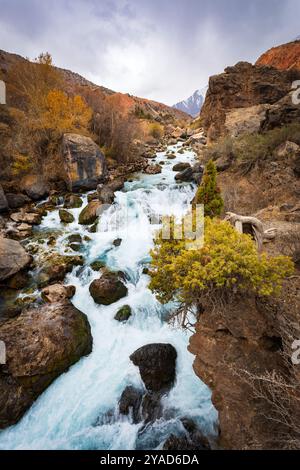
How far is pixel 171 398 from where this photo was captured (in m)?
5.78

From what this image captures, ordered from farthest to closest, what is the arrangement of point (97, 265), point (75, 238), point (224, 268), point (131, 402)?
point (75, 238), point (97, 265), point (131, 402), point (224, 268)

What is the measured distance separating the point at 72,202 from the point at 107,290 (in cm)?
945

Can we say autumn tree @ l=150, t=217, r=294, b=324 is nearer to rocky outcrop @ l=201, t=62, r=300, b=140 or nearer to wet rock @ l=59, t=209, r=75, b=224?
wet rock @ l=59, t=209, r=75, b=224

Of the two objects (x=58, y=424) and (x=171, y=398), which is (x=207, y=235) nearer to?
(x=171, y=398)

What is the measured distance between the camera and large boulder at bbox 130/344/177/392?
236 inches

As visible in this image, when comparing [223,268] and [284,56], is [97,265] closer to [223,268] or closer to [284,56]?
[223,268]

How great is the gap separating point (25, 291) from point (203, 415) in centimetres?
783

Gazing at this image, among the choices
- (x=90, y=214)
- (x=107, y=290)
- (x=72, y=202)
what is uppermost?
(x=72, y=202)

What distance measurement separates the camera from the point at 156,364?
6.25m

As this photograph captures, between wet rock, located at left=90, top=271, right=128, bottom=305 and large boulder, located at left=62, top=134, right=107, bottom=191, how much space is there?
1116cm

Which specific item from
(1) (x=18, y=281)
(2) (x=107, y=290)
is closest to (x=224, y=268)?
(2) (x=107, y=290)

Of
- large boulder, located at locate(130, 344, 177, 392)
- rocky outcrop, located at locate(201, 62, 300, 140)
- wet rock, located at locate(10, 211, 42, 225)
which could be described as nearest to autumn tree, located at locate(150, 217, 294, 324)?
large boulder, located at locate(130, 344, 177, 392)

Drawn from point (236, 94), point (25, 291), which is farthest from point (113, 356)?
point (236, 94)

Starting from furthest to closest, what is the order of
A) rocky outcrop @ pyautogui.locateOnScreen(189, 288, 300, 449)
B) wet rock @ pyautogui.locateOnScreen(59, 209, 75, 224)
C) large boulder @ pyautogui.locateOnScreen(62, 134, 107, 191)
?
large boulder @ pyautogui.locateOnScreen(62, 134, 107, 191) < wet rock @ pyautogui.locateOnScreen(59, 209, 75, 224) < rocky outcrop @ pyautogui.locateOnScreen(189, 288, 300, 449)
